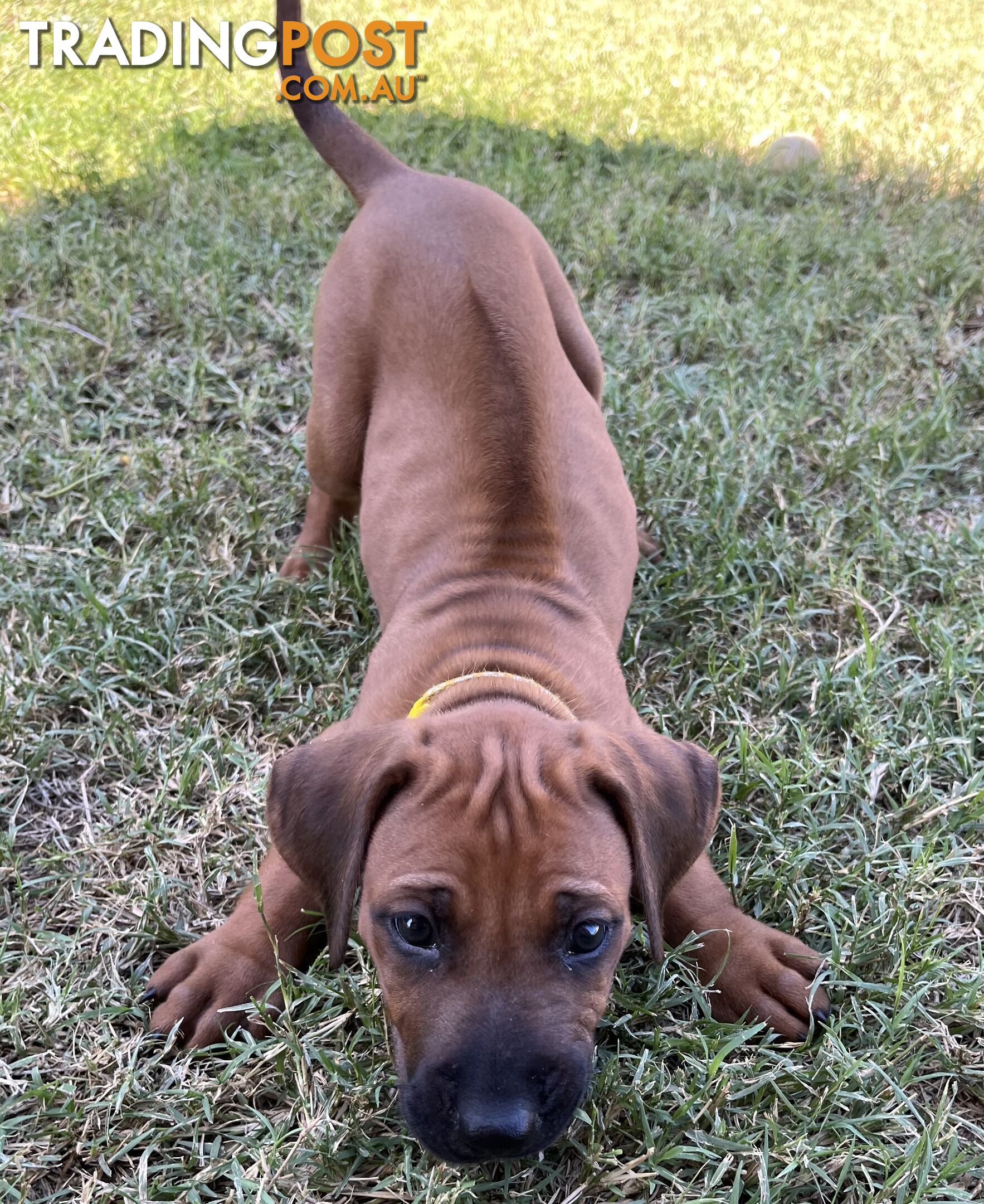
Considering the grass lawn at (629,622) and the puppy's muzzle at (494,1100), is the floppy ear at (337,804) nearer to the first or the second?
the puppy's muzzle at (494,1100)

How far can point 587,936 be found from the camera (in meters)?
2.46

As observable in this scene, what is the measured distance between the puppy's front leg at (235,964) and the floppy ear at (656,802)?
1.03 metres

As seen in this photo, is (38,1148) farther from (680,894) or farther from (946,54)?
(946,54)

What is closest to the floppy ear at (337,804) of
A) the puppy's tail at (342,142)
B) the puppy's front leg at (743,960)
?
the puppy's front leg at (743,960)

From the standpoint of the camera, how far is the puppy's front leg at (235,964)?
3105mm

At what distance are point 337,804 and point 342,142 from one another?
10.6 feet

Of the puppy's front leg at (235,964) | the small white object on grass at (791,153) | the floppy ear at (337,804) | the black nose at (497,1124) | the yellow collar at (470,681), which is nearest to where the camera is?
the black nose at (497,1124)

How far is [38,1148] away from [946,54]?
11827 mm

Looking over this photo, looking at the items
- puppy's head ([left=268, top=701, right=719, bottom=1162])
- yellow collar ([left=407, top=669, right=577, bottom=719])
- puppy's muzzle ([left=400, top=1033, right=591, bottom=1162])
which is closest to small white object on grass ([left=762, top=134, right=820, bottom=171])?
yellow collar ([left=407, top=669, right=577, bottom=719])

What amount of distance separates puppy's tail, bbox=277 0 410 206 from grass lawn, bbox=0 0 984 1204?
4.14 feet

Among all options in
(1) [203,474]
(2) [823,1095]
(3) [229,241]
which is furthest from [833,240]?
(2) [823,1095]

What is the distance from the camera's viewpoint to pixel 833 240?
22.4 feet

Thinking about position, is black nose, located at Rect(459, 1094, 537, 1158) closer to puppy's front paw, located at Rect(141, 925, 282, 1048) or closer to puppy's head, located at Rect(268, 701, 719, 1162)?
puppy's head, located at Rect(268, 701, 719, 1162)

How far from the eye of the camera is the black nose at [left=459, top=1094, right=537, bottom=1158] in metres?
2.21
